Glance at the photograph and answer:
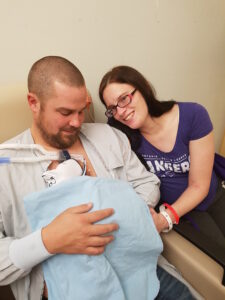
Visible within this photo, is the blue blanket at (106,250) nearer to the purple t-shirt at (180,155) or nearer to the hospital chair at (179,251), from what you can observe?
the hospital chair at (179,251)

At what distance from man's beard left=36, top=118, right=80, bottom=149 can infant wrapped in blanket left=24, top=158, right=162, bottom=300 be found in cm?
24

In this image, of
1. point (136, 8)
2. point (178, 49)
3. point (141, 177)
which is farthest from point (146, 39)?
point (141, 177)

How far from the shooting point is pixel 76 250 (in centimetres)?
72

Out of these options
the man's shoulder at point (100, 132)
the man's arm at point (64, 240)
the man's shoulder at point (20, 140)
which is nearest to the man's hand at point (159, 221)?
the man's arm at point (64, 240)

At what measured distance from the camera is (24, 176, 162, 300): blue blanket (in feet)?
2.36

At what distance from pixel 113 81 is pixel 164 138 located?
367 mm

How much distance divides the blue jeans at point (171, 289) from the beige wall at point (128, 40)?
0.84 m

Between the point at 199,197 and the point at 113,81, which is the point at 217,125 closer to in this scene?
the point at 199,197

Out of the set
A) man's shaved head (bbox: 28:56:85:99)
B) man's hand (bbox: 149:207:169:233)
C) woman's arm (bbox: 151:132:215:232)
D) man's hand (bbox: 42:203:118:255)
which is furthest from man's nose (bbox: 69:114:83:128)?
woman's arm (bbox: 151:132:215:232)

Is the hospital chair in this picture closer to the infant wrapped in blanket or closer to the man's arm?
the infant wrapped in blanket

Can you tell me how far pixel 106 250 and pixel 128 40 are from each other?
108cm

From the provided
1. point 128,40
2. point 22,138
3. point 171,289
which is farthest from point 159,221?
point 128,40

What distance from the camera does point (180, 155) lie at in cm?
119

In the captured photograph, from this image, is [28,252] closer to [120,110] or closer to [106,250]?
[106,250]
